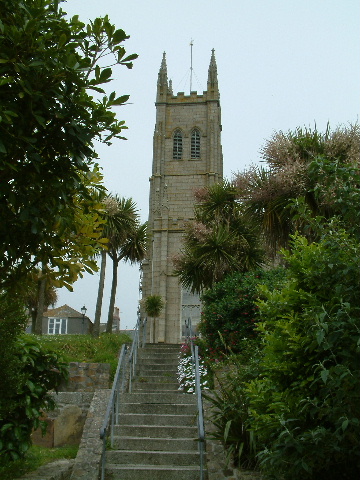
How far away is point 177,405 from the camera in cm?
926

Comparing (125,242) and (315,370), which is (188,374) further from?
(125,242)

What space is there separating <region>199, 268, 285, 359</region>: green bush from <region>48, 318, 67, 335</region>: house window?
65.3 ft

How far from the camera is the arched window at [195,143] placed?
34.6 m

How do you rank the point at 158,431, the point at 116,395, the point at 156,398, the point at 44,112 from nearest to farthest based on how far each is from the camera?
the point at 44,112, the point at 158,431, the point at 116,395, the point at 156,398

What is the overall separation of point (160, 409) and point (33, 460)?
7.91ft

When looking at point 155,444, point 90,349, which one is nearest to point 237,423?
point 155,444

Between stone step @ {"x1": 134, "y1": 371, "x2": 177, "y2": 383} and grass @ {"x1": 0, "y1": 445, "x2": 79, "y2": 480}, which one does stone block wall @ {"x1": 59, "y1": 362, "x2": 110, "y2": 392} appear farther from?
grass @ {"x1": 0, "y1": 445, "x2": 79, "y2": 480}

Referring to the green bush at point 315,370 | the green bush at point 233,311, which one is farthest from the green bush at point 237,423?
the green bush at point 233,311

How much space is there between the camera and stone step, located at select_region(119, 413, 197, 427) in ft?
28.9

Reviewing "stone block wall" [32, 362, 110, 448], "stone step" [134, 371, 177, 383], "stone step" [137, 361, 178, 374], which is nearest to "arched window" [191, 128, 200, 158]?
"stone step" [137, 361, 178, 374]

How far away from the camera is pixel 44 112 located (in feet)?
14.9

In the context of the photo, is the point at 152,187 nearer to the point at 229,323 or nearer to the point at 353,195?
the point at 229,323

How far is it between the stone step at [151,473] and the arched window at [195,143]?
2855 cm

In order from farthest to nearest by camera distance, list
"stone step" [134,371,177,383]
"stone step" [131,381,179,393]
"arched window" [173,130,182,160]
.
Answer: "arched window" [173,130,182,160] → "stone step" [134,371,177,383] → "stone step" [131,381,179,393]
